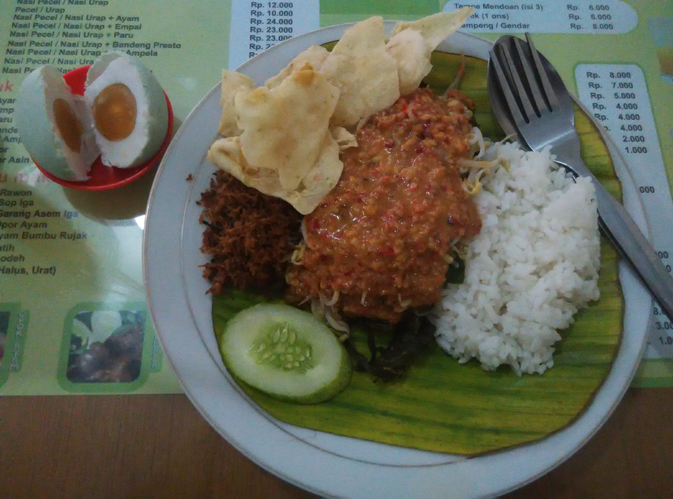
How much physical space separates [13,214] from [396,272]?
2318 millimetres

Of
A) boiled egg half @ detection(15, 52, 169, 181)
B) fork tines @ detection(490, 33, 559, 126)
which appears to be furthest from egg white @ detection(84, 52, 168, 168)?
fork tines @ detection(490, 33, 559, 126)

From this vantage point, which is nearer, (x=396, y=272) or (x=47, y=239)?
(x=396, y=272)

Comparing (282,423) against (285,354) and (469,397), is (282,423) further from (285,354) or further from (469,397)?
(469,397)

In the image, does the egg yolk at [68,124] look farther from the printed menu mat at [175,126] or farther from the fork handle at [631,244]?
the fork handle at [631,244]

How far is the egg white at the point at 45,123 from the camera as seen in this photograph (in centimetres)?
232

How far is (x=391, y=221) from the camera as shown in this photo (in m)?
2.03

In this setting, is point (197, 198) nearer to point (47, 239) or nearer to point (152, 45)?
point (47, 239)

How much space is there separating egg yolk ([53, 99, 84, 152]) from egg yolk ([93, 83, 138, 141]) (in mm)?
145

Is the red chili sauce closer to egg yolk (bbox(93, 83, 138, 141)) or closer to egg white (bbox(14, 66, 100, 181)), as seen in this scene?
egg yolk (bbox(93, 83, 138, 141))

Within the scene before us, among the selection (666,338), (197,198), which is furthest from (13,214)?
(666,338)

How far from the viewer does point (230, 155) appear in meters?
2.13

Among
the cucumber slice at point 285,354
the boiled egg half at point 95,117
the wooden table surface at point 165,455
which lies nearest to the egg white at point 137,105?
the boiled egg half at point 95,117

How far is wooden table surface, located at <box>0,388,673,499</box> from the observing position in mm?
2141

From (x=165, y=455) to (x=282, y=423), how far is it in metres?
0.69
